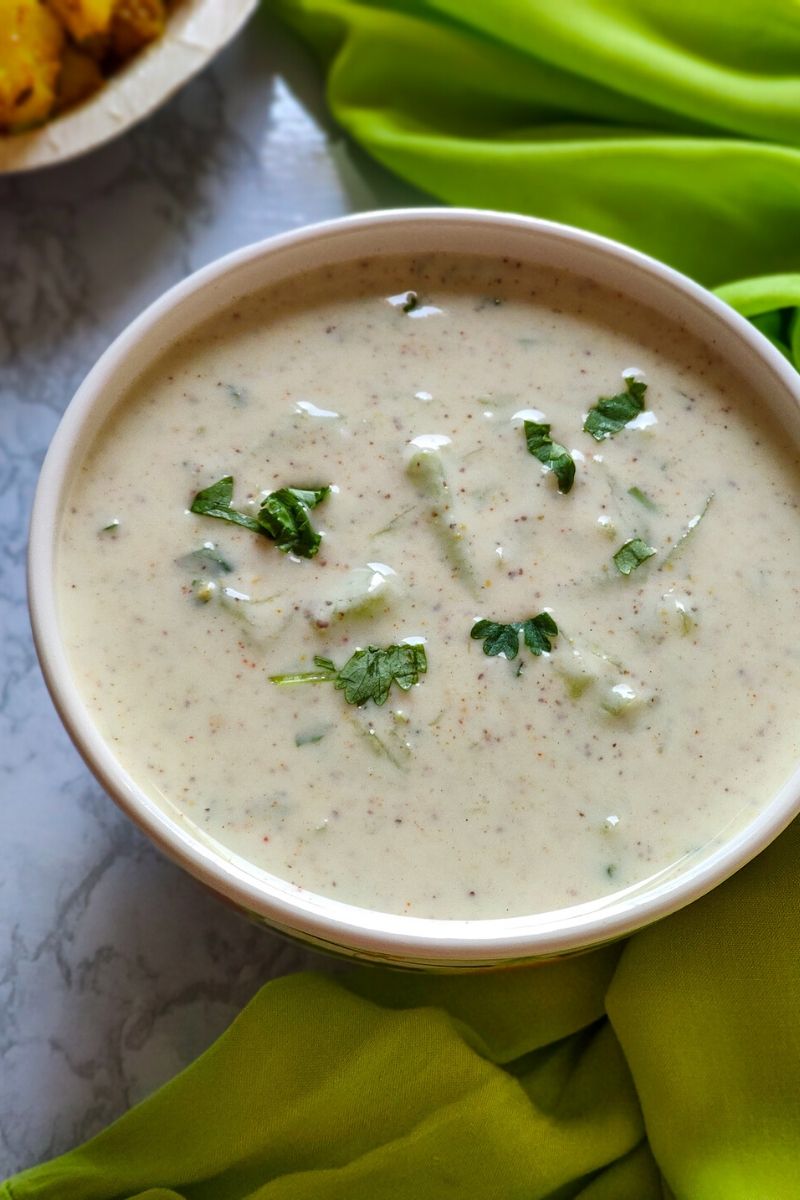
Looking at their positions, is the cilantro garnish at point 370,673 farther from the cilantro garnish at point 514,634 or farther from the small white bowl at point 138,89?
the small white bowl at point 138,89

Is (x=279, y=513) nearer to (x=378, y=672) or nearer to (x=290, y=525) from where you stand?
(x=290, y=525)

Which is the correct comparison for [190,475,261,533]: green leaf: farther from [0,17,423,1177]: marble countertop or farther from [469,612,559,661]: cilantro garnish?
[0,17,423,1177]: marble countertop

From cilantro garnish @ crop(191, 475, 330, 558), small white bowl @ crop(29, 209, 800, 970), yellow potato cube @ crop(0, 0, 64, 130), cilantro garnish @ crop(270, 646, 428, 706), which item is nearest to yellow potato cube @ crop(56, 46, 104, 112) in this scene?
yellow potato cube @ crop(0, 0, 64, 130)

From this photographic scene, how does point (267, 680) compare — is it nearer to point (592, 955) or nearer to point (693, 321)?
point (592, 955)

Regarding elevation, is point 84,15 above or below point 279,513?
above

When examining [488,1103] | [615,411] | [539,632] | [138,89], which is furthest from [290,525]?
[138,89]

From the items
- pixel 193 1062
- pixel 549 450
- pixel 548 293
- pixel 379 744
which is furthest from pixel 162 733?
pixel 548 293

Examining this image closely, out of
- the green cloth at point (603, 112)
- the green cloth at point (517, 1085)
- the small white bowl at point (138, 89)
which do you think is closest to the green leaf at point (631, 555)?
the green cloth at point (517, 1085)
